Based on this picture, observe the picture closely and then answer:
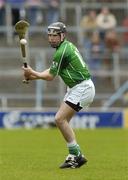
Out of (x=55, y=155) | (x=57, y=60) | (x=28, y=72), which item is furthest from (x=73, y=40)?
(x=28, y=72)

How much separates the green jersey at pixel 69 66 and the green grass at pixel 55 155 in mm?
1404

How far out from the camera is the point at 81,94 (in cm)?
1202

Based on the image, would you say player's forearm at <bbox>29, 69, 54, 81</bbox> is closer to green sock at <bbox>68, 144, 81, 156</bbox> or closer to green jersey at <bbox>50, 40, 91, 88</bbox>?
green jersey at <bbox>50, 40, 91, 88</bbox>

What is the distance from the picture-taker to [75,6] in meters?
27.8

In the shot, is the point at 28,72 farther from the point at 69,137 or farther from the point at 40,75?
the point at 69,137

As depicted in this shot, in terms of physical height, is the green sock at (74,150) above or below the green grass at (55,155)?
above

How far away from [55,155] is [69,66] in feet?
10.3

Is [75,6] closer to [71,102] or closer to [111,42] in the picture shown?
[111,42]

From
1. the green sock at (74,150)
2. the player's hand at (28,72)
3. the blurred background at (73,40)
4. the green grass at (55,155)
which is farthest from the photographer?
the blurred background at (73,40)

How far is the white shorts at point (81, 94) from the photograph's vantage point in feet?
39.3

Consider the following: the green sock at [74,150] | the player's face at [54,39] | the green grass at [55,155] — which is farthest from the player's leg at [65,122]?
the player's face at [54,39]

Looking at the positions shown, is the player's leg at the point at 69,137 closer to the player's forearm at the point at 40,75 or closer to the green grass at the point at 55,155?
the green grass at the point at 55,155

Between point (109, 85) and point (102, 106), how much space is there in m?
0.95

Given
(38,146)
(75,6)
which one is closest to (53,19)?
(75,6)
